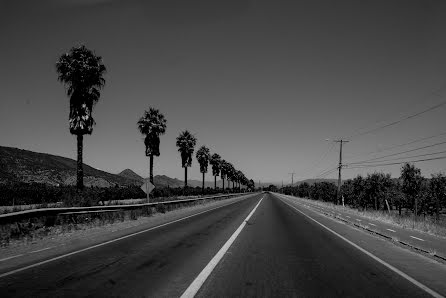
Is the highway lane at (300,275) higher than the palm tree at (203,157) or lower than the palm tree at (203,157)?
lower

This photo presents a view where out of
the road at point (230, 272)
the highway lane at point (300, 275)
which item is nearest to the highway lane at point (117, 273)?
the road at point (230, 272)

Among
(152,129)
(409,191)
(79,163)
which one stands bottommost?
(409,191)

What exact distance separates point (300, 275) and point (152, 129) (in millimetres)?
47654

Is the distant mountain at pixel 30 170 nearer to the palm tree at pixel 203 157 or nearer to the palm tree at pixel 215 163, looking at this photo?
the palm tree at pixel 203 157

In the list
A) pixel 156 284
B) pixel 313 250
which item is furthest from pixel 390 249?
pixel 156 284

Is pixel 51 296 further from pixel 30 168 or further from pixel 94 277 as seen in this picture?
pixel 30 168

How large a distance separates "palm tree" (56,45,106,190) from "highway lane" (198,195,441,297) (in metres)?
24.6

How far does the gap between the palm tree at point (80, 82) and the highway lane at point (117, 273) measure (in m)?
23.0

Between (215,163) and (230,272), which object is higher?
(215,163)

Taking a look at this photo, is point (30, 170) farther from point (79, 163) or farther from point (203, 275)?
point (203, 275)

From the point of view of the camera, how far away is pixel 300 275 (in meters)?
7.52

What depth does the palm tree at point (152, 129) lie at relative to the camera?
52.6 metres

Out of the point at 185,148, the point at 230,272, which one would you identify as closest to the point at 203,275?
the point at 230,272

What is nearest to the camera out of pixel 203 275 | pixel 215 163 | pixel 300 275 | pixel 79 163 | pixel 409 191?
pixel 203 275
